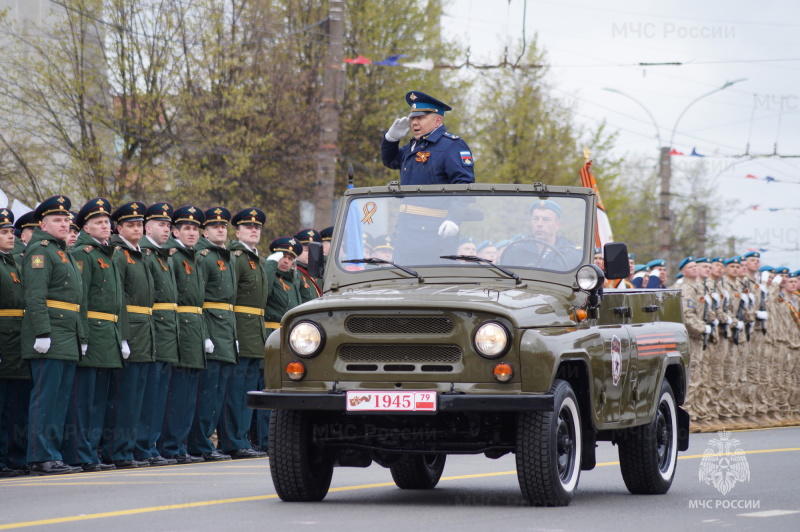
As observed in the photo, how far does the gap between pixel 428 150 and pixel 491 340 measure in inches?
111

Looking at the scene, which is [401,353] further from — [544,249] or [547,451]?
[544,249]

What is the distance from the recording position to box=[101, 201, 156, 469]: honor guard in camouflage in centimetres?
1422

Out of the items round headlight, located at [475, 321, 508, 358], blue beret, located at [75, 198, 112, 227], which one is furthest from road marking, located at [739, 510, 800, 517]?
blue beret, located at [75, 198, 112, 227]

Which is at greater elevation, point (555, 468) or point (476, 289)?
point (476, 289)

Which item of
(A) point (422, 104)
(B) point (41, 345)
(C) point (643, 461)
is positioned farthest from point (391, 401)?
(B) point (41, 345)

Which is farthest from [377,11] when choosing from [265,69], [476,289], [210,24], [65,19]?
[476,289]

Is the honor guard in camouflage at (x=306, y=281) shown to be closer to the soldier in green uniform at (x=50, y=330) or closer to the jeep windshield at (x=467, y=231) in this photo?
the soldier in green uniform at (x=50, y=330)

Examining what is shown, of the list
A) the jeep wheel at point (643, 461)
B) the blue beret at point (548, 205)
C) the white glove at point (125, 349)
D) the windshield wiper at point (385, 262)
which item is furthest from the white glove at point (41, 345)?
the jeep wheel at point (643, 461)

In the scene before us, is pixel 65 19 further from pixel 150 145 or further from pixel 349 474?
pixel 349 474

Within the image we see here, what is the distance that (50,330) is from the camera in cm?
1332

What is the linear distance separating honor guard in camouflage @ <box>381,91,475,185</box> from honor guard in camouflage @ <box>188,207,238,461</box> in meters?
4.30

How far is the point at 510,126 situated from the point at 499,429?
38.5m

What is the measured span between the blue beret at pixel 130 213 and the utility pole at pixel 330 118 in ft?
31.7

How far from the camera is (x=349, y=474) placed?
12.8 meters
